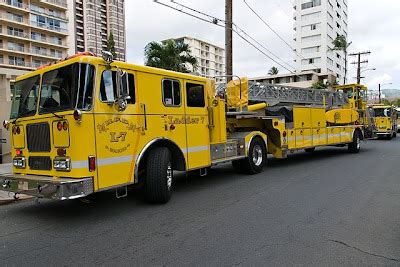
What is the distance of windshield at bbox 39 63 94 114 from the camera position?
5.69m

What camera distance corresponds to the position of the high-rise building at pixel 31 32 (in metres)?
65.8

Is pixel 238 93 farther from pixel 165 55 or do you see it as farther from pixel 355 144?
pixel 165 55

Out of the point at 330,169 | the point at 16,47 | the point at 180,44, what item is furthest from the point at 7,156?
the point at 16,47

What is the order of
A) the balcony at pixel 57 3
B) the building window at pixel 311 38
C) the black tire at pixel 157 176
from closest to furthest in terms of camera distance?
1. the black tire at pixel 157 176
2. the balcony at pixel 57 3
3. the building window at pixel 311 38

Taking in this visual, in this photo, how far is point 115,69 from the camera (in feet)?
20.3

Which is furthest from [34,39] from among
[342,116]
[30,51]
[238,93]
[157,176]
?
[157,176]

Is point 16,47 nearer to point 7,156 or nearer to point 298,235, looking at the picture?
point 7,156

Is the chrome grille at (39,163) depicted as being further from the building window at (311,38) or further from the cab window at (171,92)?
the building window at (311,38)

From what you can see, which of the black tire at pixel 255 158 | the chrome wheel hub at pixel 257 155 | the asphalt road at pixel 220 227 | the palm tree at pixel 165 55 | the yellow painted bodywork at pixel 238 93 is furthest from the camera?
the palm tree at pixel 165 55

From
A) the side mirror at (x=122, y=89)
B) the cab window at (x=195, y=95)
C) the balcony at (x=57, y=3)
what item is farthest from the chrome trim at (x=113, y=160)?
the balcony at (x=57, y=3)

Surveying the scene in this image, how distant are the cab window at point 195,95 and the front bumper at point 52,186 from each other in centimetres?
319

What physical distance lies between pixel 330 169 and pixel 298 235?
6.98 meters

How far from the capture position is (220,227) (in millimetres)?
5543

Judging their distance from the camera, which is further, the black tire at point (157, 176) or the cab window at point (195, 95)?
the cab window at point (195, 95)
